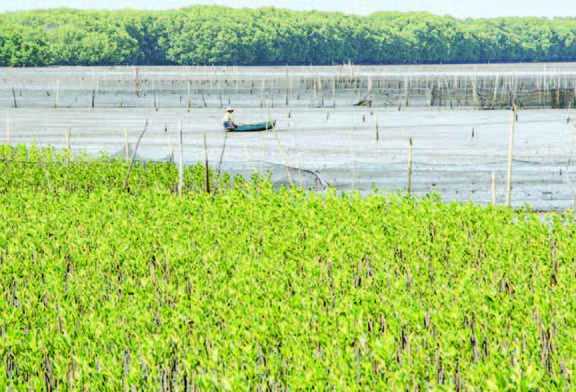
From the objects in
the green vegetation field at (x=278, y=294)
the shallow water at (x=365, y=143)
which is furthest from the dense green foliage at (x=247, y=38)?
the green vegetation field at (x=278, y=294)

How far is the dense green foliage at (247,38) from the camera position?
152500 mm

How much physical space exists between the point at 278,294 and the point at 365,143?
3366 cm

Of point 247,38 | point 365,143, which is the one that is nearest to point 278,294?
point 365,143

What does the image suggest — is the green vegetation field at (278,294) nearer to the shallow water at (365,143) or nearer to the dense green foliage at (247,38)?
the shallow water at (365,143)

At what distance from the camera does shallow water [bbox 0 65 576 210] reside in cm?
3231

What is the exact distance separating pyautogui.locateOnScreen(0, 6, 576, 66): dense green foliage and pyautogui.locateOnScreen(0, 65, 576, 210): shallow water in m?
80.4

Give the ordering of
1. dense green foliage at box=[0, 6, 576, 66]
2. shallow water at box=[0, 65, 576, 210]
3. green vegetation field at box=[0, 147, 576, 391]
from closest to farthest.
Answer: green vegetation field at box=[0, 147, 576, 391], shallow water at box=[0, 65, 576, 210], dense green foliage at box=[0, 6, 576, 66]

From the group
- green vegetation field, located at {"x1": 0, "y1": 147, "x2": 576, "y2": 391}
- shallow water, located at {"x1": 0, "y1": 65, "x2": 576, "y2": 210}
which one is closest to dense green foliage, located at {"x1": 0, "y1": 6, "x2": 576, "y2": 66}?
shallow water, located at {"x1": 0, "y1": 65, "x2": 576, "y2": 210}

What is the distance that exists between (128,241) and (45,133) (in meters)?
37.3

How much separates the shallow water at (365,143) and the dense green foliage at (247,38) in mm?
80357

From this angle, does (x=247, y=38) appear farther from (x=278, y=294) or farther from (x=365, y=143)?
(x=278, y=294)

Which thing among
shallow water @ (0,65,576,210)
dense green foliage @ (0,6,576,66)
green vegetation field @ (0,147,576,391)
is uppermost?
dense green foliage @ (0,6,576,66)

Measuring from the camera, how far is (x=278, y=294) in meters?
13.4

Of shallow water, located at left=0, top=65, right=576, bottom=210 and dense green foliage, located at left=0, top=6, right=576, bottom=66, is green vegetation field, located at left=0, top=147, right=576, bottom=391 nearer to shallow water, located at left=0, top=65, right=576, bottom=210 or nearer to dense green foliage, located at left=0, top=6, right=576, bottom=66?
shallow water, located at left=0, top=65, right=576, bottom=210
